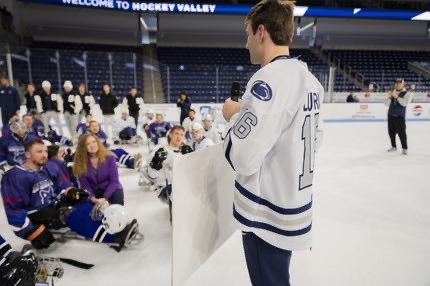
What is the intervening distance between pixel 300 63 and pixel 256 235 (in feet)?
1.88

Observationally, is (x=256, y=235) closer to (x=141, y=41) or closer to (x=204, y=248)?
(x=204, y=248)

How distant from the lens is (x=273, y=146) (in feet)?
3.08

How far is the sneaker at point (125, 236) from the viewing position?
230 centimetres

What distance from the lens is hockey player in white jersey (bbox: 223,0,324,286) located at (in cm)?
86

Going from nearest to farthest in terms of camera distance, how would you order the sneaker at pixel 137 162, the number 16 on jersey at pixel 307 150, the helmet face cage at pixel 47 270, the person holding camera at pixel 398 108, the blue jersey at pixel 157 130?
the number 16 on jersey at pixel 307 150
the helmet face cage at pixel 47 270
the sneaker at pixel 137 162
the person holding camera at pixel 398 108
the blue jersey at pixel 157 130

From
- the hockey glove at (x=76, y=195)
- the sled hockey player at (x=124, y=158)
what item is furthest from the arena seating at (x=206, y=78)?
the hockey glove at (x=76, y=195)

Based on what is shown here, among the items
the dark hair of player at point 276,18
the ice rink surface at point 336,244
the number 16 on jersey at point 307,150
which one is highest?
the dark hair of player at point 276,18

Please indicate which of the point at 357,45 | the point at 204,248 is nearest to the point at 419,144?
the point at 204,248

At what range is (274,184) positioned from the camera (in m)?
→ 0.96

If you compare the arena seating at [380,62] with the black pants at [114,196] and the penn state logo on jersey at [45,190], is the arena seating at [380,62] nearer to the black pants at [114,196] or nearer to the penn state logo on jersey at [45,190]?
the black pants at [114,196]

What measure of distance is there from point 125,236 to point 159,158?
2.47 feet

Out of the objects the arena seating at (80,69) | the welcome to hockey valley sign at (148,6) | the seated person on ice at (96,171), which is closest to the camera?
the seated person on ice at (96,171)

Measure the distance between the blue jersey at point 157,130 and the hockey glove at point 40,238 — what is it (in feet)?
11.1

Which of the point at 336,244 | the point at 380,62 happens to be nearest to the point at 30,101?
the point at 336,244
